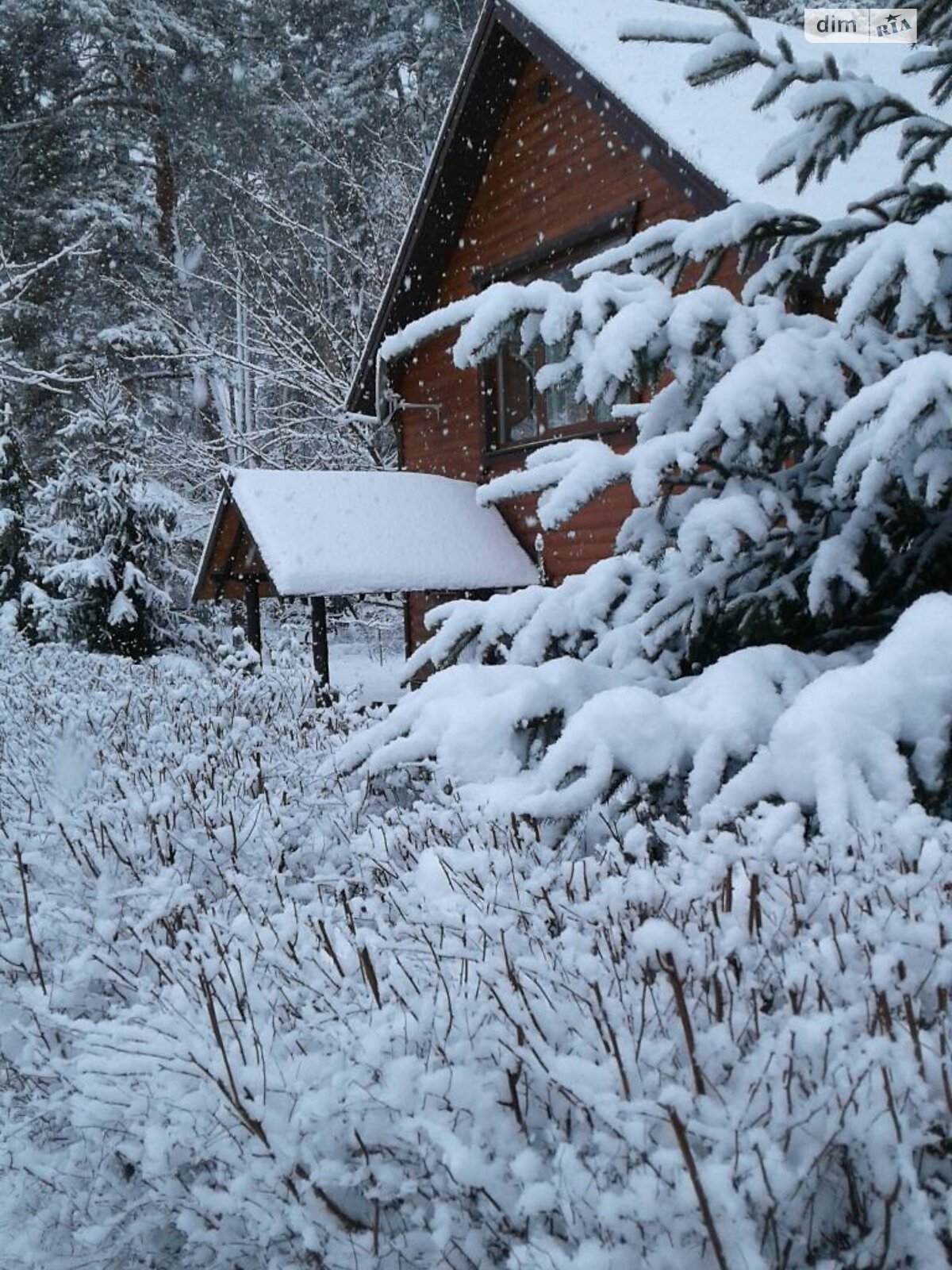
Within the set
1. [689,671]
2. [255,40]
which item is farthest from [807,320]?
[255,40]

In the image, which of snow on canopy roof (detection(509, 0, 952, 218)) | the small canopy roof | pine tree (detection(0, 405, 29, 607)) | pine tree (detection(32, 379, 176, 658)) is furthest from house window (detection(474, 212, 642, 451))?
pine tree (detection(0, 405, 29, 607))

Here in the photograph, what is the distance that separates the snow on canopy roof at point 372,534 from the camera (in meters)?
8.91

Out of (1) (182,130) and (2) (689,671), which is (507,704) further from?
(1) (182,130)

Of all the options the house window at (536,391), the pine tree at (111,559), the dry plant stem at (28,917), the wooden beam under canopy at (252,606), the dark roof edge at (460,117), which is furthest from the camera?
the pine tree at (111,559)

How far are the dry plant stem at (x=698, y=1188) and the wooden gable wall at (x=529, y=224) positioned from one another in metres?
7.66

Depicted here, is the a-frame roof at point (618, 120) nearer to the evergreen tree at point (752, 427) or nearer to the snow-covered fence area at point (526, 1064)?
the evergreen tree at point (752, 427)

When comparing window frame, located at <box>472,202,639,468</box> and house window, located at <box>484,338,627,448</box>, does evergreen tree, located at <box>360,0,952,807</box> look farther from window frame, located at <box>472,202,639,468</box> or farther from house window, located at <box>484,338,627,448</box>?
house window, located at <box>484,338,627,448</box>

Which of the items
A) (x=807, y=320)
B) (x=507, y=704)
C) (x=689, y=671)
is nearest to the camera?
(x=507, y=704)

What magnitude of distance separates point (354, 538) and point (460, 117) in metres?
4.68

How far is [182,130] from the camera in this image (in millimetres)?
21594

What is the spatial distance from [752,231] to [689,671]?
1.77 meters
